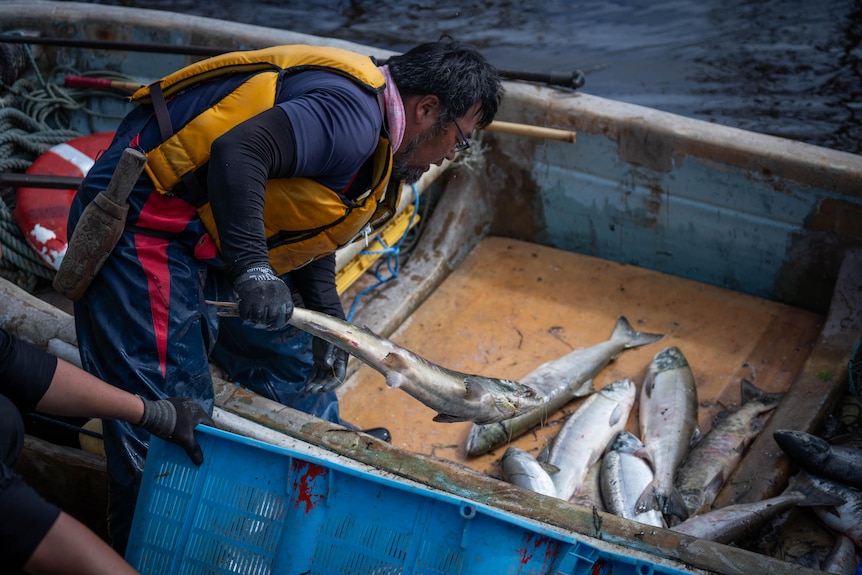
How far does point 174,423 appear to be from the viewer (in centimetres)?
286

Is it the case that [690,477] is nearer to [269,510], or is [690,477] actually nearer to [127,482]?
[269,510]

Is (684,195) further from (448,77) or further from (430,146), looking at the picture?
(448,77)

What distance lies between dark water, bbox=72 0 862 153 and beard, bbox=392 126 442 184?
5891mm

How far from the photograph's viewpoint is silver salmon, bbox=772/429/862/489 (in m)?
3.94

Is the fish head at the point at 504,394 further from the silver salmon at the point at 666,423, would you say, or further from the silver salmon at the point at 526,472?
the silver salmon at the point at 666,423

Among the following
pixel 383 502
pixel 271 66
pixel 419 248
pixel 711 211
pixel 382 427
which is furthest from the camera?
pixel 419 248

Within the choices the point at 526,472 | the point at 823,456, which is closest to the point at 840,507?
the point at 823,456

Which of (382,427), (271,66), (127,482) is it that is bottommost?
(382,427)

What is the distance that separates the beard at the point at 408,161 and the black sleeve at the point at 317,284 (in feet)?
2.02

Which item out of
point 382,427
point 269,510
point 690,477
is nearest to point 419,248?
point 382,427

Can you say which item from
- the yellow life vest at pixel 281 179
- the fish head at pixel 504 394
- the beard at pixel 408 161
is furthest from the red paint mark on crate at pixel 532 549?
the beard at pixel 408 161

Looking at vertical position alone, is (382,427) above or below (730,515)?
below

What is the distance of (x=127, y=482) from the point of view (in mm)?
3242

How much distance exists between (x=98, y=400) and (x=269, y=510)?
2.20 ft
